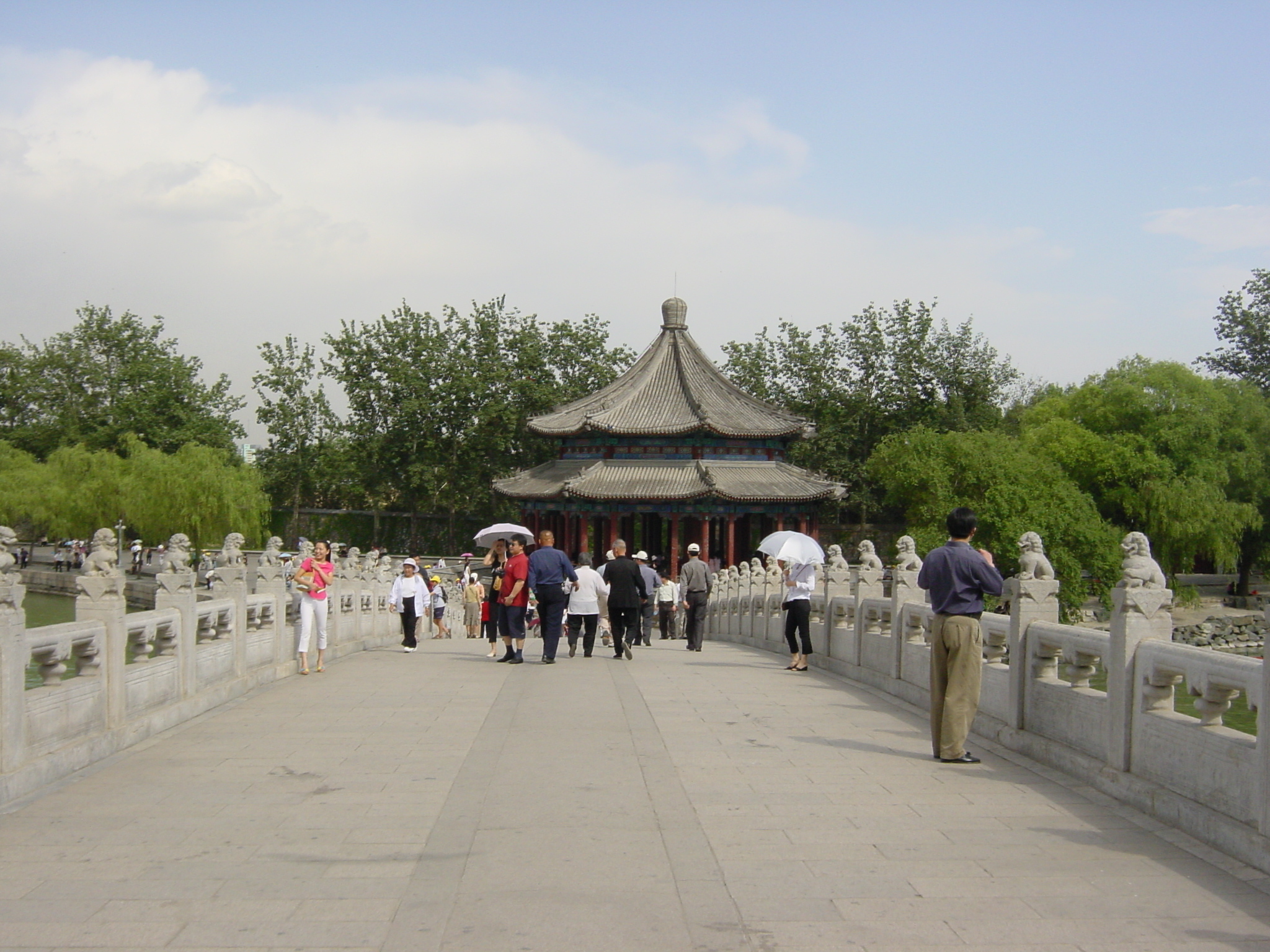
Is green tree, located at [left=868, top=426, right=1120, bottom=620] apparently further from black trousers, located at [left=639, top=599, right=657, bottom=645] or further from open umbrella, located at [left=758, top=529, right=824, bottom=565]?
open umbrella, located at [left=758, top=529, right=824, bottom=565]

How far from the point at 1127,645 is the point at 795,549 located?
9.42 meters

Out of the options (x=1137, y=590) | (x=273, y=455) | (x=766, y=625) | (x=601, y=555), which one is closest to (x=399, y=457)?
(x=273, y=455)

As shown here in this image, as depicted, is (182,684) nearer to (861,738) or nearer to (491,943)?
(861,738)

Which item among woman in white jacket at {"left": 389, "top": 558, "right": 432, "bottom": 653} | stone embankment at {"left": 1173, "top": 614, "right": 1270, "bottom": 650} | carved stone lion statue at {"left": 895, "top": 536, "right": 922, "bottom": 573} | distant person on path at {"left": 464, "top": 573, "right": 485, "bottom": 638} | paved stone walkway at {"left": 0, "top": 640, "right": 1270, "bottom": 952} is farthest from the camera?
stone embankment at {"left": 1173, "top": 614, "right": 1270, "bottom": 650}

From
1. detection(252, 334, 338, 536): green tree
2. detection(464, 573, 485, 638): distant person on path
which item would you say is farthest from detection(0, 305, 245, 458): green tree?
detection(464, 573, 485, 638): distant person on path

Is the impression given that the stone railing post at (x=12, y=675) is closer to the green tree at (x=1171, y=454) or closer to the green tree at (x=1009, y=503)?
the green tree at (x=1009, y=503)

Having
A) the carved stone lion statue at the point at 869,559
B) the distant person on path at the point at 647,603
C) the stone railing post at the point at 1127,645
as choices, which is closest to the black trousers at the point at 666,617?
the distant person on path at the point at 647,603

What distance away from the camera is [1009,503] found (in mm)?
39906

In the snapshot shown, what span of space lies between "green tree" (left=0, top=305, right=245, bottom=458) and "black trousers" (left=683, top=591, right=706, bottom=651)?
144ft

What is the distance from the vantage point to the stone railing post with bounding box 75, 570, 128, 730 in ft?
26.9

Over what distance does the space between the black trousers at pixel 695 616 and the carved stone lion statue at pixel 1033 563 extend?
1010cm

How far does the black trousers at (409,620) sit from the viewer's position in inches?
677

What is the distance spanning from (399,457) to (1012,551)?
26613mm

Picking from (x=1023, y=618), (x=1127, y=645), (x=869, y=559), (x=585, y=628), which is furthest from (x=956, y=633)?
(x=585, y=628)
